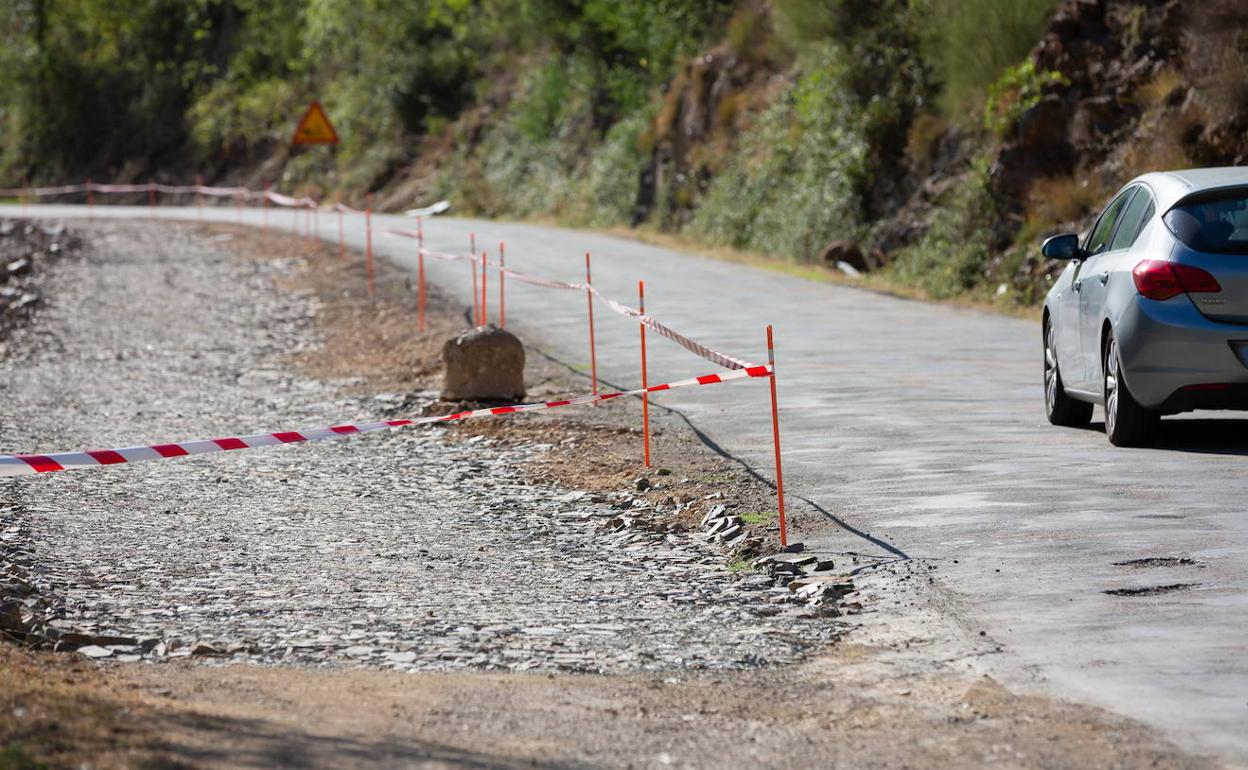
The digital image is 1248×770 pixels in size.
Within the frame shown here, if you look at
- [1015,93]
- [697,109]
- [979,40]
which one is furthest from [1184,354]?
[697,109]

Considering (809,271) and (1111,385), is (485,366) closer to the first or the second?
(1111,385)

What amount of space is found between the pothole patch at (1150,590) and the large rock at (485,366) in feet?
27.2

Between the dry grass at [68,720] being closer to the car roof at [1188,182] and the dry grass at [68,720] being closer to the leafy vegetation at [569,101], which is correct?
the car roof at [1188,182]

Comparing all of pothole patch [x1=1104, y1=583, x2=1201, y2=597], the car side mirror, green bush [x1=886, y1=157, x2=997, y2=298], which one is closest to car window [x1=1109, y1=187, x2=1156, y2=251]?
the car side mirror

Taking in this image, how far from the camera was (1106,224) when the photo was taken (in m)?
12.4

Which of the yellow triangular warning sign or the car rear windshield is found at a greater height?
the yellow triangular warning sign

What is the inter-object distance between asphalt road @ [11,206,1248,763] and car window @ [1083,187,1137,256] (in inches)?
49.0

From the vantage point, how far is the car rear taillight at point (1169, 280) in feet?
35.8

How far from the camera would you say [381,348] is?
21.9 metres

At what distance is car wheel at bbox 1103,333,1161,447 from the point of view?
1143cm

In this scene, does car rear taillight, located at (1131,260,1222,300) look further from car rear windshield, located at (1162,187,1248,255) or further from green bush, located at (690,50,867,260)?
green bush, located at (690,50,867,260)

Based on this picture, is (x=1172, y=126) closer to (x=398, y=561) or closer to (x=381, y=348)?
(x=381, y=348)

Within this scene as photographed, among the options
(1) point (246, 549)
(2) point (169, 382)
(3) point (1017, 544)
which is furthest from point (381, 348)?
(3) point (1017, 544)

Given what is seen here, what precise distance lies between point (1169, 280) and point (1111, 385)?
2.98 ft
